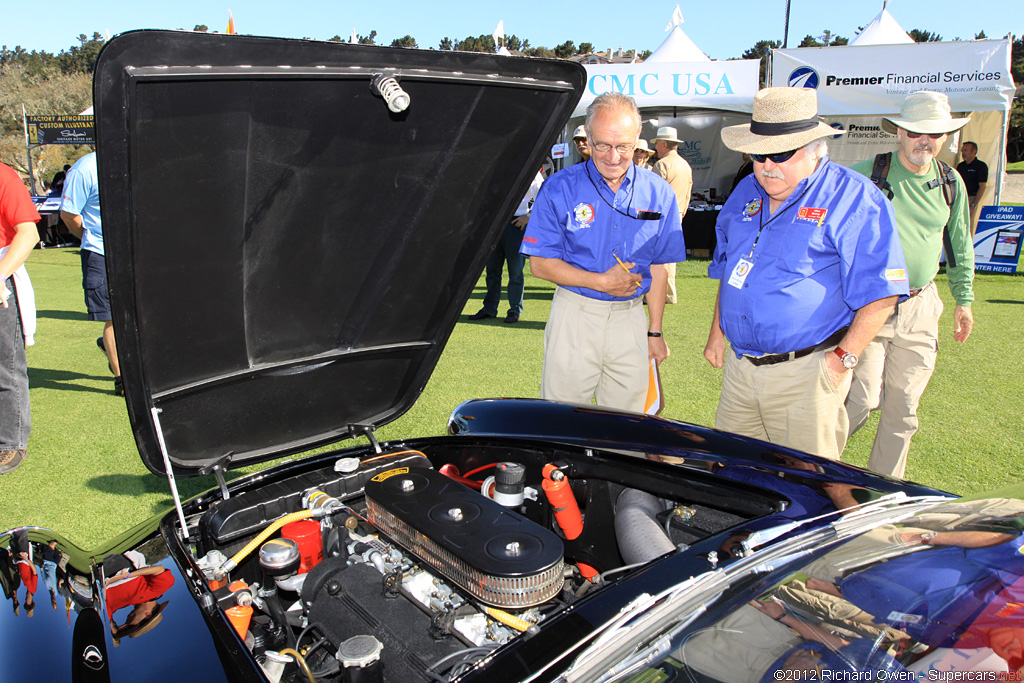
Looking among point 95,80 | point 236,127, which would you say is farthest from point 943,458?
point 95,80

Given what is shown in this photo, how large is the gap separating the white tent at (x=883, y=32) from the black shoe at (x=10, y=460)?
1460 centimetres

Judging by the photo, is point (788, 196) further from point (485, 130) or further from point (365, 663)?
point (365, 663)

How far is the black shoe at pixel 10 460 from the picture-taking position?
3.90 m

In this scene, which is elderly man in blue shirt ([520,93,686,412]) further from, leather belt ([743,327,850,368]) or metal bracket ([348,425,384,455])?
metal bracket ([348,425,384,455])

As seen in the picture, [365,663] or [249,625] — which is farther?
[249,625]

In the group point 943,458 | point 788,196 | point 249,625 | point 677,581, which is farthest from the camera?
point 943,458

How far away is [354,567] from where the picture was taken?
1.81 m

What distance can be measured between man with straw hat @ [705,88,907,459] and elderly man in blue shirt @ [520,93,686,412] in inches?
16.5

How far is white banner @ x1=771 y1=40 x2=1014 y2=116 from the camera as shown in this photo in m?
10.2

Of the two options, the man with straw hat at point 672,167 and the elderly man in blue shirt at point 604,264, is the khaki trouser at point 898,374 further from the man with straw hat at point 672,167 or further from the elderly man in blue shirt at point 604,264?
the man with straw hat at point 672,167

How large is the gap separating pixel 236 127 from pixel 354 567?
1.12m

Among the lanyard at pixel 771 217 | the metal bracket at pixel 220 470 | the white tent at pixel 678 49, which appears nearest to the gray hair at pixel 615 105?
the lanyard at pixel 771 217

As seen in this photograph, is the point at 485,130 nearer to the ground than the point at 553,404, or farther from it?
farther from it

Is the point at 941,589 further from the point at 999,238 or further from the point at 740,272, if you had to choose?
the point at 999,238
